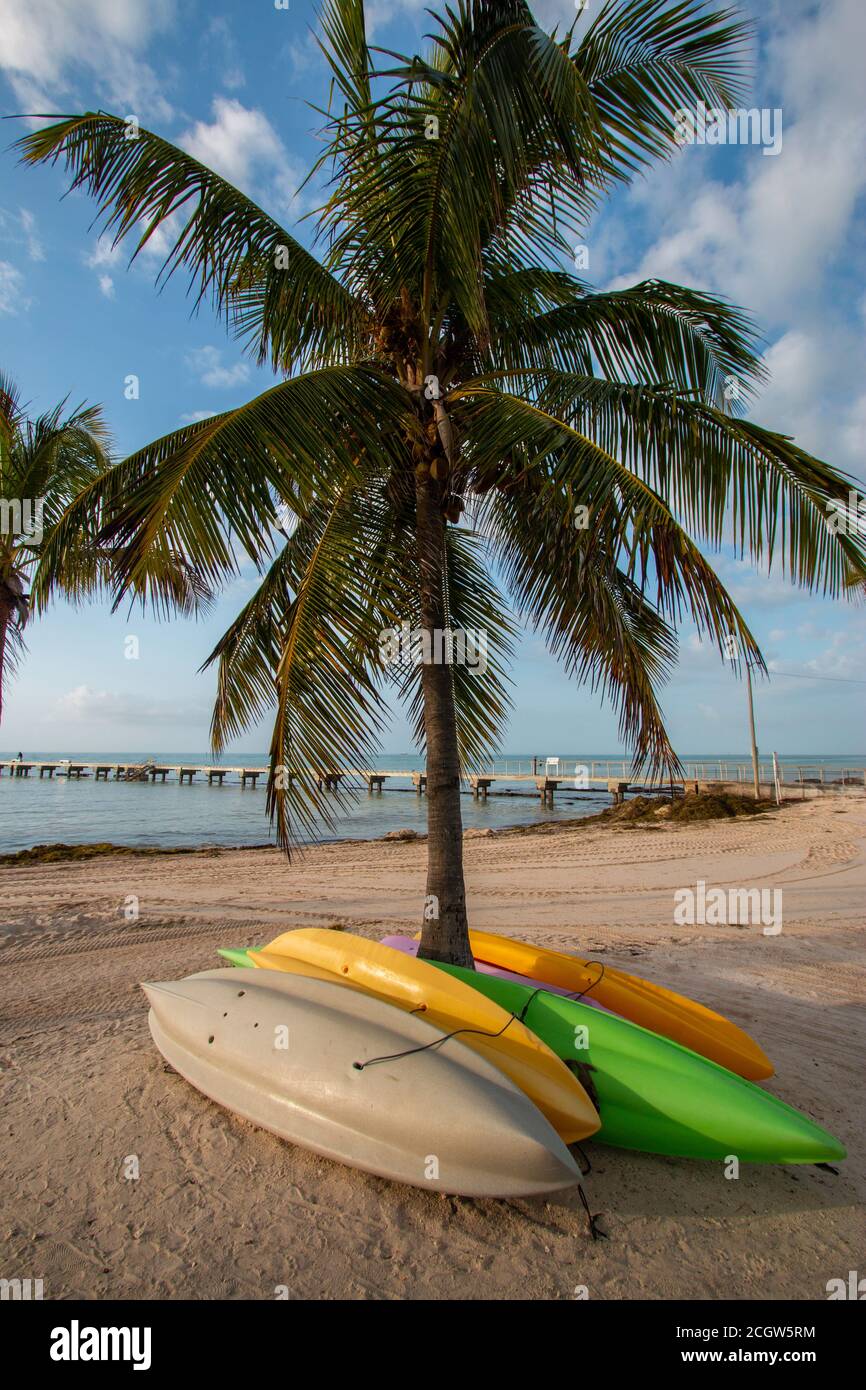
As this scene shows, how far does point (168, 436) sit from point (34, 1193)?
4.04m

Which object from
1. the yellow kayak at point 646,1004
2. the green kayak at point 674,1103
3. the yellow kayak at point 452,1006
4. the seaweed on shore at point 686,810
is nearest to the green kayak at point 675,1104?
the green kayak at point 674,1103

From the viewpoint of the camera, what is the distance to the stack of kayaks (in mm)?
2889

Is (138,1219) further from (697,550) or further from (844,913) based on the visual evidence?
(844,913)

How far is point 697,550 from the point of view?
3.60 meters

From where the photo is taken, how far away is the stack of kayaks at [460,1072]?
289 cm

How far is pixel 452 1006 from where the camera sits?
377 cm

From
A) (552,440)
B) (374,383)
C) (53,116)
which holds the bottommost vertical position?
(552,440)

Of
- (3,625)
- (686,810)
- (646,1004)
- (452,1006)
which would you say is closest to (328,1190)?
(452,1006)

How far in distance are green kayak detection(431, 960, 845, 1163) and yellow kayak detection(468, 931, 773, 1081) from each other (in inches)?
22.7

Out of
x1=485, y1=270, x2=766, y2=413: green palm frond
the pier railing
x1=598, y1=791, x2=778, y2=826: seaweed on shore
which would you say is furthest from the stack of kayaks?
x1=598, y1=791, x2=778, y2=826: seaweed on shore

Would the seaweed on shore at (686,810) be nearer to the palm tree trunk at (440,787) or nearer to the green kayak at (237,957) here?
the green kayak at (237,957)

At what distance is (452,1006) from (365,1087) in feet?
2.62

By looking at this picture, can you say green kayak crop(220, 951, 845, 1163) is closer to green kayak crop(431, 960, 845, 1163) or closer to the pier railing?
green kayak crop(431, 960, 845, 1163)

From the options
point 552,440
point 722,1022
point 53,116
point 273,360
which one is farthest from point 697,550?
point 53,116
